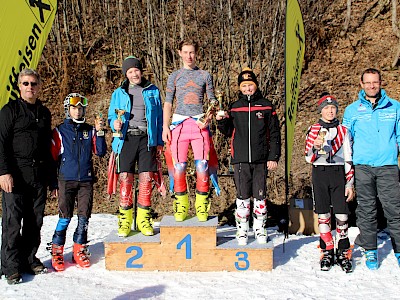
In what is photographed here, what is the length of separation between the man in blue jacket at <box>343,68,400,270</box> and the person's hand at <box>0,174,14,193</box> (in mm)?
3447

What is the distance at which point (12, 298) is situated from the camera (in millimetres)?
3836

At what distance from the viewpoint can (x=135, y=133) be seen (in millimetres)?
4605

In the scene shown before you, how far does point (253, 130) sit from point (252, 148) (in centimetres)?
19

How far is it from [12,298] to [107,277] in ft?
2.99

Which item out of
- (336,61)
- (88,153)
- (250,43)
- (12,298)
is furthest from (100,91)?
(12,298)

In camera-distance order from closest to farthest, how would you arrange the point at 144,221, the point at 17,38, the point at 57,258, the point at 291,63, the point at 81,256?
the point at 17,38 < the point at 57,258 < the point at 81,256 < the point at 144,221 < the point at 291,63

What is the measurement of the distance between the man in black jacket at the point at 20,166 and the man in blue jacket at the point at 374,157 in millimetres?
3244

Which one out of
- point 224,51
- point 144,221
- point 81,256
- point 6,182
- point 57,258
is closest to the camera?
point 6,182

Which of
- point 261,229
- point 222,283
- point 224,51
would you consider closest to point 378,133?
point 261,229

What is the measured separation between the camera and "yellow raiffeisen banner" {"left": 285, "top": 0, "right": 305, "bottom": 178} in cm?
469

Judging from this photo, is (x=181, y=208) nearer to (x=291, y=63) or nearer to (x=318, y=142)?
(x=318, y=142)

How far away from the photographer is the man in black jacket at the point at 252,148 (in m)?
4.60

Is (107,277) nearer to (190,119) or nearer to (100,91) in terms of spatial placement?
(190,119)

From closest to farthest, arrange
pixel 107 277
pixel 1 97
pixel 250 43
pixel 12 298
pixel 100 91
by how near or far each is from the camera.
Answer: pixel 12 298 → pixel 1 97 → pixel 107 277 → pixel 250 43 → pixel 100 91
